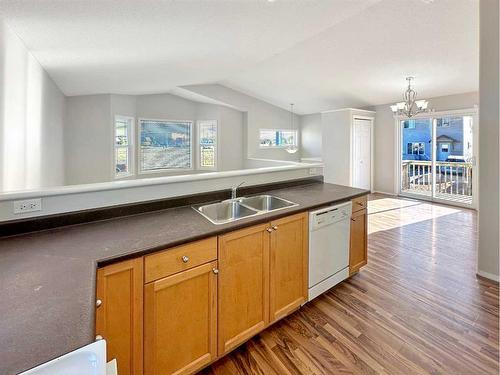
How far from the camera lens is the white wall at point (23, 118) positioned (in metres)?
2.25

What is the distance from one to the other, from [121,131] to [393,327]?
6.51 m

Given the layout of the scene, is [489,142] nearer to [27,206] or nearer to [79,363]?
[79,363]

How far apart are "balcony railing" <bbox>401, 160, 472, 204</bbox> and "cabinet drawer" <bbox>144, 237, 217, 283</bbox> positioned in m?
6.43

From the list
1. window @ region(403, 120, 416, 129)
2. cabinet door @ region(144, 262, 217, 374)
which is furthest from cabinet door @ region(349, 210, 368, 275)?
window @ region(403, 120, 416, 129)

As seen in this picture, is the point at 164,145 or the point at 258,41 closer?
the point at 258,41

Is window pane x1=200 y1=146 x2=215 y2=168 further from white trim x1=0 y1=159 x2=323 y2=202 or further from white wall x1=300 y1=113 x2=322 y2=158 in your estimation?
white trim x1=0 y1=159 x2=323 y2=202

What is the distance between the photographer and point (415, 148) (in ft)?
22.7

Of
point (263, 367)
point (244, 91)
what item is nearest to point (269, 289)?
point (263, 367)

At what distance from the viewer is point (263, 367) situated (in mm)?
1693

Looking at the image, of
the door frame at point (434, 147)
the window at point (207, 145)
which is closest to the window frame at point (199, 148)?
the window at point (207, 145)

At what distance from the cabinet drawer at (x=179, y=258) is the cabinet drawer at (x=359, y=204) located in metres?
1.55

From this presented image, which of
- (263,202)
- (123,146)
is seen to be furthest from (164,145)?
(263,202)

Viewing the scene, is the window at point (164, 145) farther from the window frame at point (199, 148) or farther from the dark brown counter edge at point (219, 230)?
the dark brown counter edge at point (219, 230)

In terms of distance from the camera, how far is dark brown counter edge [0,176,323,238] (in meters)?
1.52
